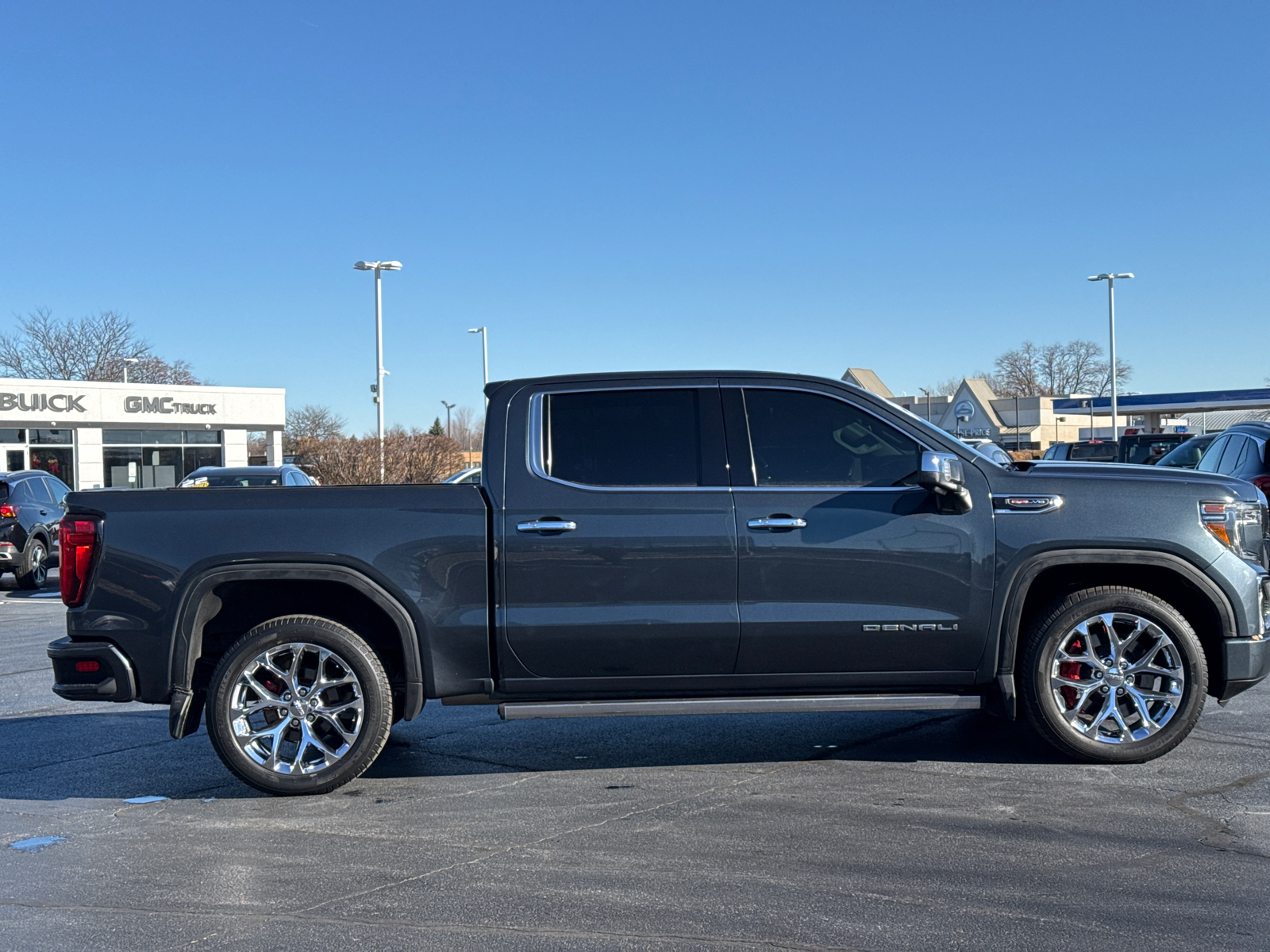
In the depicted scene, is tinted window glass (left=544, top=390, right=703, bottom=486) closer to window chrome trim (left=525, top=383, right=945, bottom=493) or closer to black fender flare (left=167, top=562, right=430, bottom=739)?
window chrome trim (left=525, top=383, right=945, bottom=493)

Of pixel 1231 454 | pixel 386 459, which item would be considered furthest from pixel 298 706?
pixel 386 459

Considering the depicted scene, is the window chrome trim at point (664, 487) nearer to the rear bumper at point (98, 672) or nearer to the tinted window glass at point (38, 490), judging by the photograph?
the rear bumper at point (98, 672)

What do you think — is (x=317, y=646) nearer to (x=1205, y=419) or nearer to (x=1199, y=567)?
(x=1199, y=567)

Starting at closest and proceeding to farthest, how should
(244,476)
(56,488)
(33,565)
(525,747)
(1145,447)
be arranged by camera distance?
(525,747) → (33,565) → (244,476) → (56,488) → (1145,447)

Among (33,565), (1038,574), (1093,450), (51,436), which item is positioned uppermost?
(51,436)

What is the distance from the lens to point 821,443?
5.64 metres

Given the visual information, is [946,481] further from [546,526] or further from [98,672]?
[98,672]

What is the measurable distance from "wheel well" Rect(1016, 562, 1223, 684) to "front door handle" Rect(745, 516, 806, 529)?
3.90 ft

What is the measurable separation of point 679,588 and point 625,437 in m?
0.78

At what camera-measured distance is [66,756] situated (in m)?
6.34

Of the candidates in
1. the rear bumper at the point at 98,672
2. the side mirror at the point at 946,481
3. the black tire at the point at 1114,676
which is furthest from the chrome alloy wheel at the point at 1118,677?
the rear bumper at the point at 98,672

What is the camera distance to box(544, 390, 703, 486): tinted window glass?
556 centimetres

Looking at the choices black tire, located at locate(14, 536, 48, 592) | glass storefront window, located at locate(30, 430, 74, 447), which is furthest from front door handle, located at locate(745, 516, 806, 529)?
glass storefront window, located at locate(30, 430, 74, 447)

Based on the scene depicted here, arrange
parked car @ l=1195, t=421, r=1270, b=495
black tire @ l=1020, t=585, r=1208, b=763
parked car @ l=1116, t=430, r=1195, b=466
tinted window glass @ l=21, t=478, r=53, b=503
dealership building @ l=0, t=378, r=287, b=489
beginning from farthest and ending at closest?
dealership building @ l=0, t=378, r=287, b=489, parked car @ l=1116, t=430, r=1195, b=466, tinted window glass @ l=21, t=478, r=53, b=503, parked car @ l=1195, t=421, r=1270, b=495, black tire @ l=1020, t=585, r=1208, b=763
